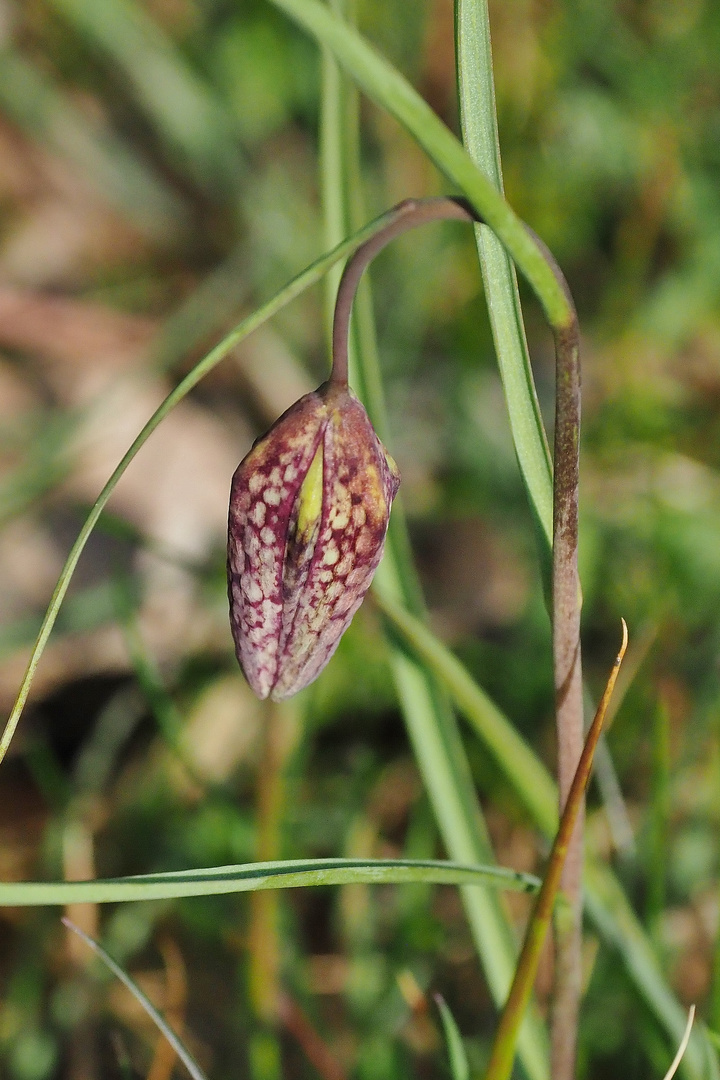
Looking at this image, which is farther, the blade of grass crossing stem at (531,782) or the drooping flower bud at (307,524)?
the blade of grass crossing stem at (531,782)

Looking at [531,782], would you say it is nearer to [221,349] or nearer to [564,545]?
[564,545]

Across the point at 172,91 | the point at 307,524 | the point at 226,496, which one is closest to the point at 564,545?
the point at 307,524

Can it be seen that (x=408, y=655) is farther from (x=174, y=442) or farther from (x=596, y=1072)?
(x=174, y=442)

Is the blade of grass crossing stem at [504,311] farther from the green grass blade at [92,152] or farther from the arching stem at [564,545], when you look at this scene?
the green grass blade at [92,152]

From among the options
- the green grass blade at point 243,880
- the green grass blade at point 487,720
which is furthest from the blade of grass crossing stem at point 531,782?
the green grass blade at point 243,880

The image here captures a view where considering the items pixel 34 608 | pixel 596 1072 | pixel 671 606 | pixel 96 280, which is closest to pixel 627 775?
pixel 671 606

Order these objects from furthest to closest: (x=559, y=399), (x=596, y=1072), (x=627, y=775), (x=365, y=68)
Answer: (x=627, y=775) < (x=596, y=1072) < (x=559, y=399) < (x=365, y=68)

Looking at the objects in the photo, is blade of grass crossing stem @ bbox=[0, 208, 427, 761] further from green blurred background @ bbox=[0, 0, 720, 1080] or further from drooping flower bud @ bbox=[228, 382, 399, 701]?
green blurred background @ bbox=[0, 0, 720, 1080]
